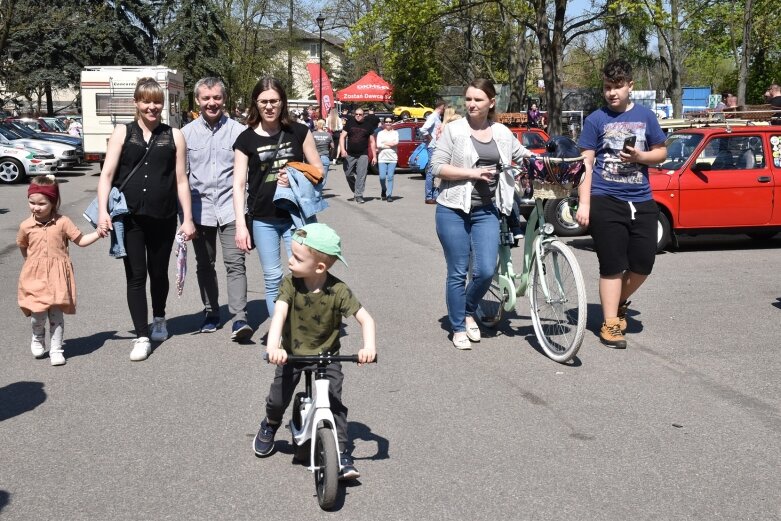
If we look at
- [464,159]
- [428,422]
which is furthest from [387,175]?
[428,422]

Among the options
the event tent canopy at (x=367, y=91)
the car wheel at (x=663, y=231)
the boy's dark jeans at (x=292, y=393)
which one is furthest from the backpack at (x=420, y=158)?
the event tent canopy at (x=367, y=91)

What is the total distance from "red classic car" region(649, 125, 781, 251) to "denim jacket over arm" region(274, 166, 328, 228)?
21.8 feet

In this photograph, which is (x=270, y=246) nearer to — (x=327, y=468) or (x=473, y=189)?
(x=473, y=189)

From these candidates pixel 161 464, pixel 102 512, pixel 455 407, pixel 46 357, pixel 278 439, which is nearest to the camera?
pixel 102 512

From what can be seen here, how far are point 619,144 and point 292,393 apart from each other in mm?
3610

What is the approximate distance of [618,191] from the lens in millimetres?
7113

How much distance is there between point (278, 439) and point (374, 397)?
0.93 m

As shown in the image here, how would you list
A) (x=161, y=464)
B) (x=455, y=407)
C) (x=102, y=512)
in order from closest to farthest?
(x=102, y=512) < (x=161, y=464) < (x=455, y=407)

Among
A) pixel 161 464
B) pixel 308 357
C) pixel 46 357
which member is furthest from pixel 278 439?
pixel 46 357

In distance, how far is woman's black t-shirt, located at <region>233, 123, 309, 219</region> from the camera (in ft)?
21.7

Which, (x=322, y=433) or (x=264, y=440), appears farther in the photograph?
(x=264, y=440)

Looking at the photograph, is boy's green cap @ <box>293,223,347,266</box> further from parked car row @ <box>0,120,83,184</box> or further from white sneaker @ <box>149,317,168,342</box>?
parked car row @ <box>0,120,83,184</box>

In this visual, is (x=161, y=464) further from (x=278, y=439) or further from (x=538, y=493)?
(x=538, y=493)

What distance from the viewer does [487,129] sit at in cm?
702
